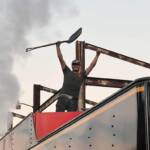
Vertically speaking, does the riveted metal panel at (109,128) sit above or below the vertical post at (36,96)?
below

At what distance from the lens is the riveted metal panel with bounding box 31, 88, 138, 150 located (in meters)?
4.50

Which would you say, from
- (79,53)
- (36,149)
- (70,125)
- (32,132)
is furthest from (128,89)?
(79,53)

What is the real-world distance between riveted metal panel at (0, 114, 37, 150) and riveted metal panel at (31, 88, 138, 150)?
3.12m

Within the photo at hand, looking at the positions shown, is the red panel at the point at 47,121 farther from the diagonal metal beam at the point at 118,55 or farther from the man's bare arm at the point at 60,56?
the diagonal metal beam at the point at 118,55

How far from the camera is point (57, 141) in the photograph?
6.90 m

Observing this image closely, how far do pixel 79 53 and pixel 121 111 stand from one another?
13.3m

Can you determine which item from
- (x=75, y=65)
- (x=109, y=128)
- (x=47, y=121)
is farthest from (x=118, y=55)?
(x=109, y=128)

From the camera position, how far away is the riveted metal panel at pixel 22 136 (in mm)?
9430

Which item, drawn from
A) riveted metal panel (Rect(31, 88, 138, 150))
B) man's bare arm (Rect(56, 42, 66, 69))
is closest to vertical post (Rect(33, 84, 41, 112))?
man's bare arm (Rect(56, 42, 66, 69))

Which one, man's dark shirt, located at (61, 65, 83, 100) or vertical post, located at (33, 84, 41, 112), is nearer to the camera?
man's dark shirt, located at (61, 65, 83, 100)

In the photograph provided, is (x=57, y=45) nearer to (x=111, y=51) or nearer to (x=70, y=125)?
(x=70, y=125)

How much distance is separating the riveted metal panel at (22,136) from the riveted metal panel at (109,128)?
10.2 ft

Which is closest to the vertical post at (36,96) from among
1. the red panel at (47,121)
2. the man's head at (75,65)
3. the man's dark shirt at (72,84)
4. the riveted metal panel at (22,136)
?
the riveted metal panel at (22,136)

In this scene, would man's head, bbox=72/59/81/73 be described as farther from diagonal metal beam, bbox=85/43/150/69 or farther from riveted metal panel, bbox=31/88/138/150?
diagonal metal beam, bbox=85/43/150/69
